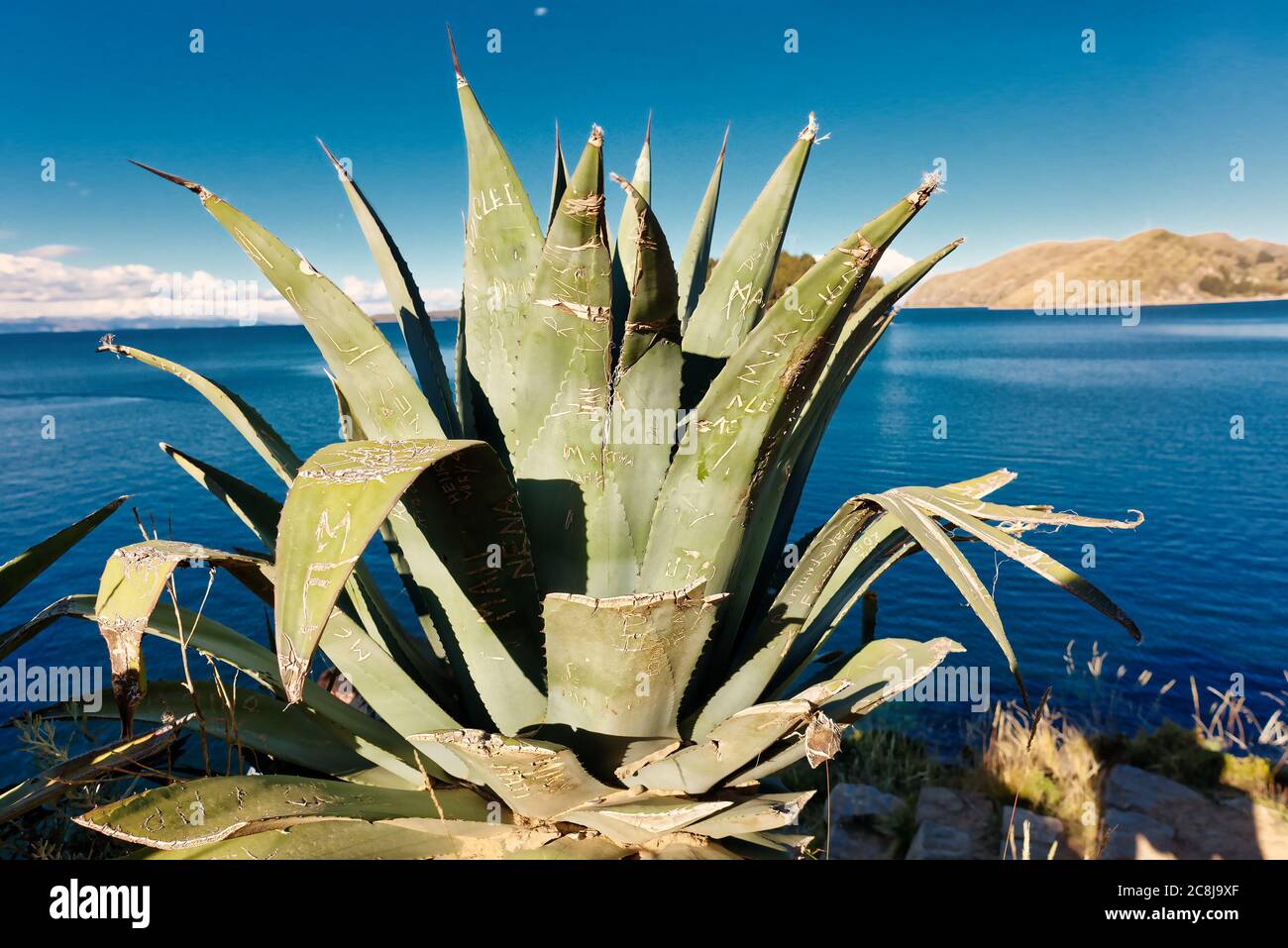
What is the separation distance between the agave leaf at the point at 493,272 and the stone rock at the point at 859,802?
4861 mm

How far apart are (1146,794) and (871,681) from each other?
18.1ft

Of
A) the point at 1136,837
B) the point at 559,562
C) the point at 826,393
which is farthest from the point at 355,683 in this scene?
the point at 1136,837

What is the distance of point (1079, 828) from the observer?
5207mm

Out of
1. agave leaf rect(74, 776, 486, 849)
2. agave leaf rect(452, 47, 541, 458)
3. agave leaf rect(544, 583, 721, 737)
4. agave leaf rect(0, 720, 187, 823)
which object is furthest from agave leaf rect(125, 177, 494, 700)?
agave leaf rect(0, 720, 187, 823)

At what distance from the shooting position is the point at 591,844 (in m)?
1.45

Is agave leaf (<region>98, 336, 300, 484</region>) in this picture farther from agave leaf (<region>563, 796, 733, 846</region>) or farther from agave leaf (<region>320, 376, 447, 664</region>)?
agave leaf (<region>563, 796, 733, 846</region>)

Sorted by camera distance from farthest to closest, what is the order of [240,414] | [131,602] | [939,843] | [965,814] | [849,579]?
[965,814], [939,843], [849,579], [240,414], [131,602]

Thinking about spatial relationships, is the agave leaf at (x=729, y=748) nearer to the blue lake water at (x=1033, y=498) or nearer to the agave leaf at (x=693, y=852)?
the agave leaf at (x=693, y=852)

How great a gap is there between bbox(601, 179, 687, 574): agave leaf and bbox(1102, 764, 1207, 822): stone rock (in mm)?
5644

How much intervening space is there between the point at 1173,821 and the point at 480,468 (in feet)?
20.1

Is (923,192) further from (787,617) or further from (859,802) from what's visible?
(859,802)

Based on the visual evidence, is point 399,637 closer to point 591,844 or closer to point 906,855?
point 591,844

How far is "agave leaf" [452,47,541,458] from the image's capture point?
1591mm

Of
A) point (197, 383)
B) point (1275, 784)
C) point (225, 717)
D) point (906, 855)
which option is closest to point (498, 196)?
point (197, 383)
